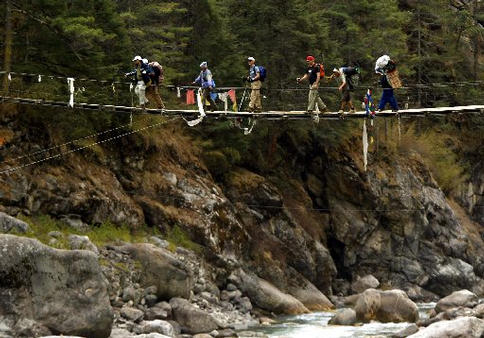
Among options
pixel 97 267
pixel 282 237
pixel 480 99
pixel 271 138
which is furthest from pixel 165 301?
pixel 480 99

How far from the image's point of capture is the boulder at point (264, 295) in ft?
78.4

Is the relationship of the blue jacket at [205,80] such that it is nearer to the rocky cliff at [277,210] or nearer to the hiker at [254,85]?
the hiker at [254,85]

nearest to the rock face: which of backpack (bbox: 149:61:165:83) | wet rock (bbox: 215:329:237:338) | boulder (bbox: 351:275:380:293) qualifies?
wet rock (bbox: 215:329:237:338)

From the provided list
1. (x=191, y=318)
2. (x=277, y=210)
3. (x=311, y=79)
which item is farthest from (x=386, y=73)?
(x=277, y=210)

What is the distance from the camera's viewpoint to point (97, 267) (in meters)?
15.6

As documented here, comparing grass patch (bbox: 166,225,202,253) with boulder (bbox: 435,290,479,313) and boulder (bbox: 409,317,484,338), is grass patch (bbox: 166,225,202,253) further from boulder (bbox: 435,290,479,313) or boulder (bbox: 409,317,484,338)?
boulder (bbox: 409,317,484,338)

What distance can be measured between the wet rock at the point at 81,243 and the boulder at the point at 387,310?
33.3 feet

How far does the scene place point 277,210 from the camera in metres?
29.7

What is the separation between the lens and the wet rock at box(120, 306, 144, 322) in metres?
17.0

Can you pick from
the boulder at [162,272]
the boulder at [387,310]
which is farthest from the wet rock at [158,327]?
the boulder at [387,310]

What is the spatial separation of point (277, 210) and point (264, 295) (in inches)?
250

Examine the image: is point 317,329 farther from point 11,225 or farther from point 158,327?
point 11,225

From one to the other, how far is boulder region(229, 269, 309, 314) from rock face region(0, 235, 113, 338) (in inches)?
361

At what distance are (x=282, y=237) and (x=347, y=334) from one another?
9417 mm
